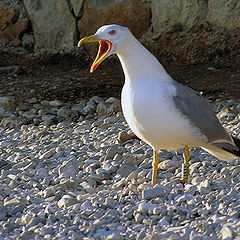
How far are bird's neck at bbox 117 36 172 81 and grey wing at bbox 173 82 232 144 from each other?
0.57 ft

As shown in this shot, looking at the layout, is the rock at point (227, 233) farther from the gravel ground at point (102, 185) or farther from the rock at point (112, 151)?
the rock at point (112, 151)

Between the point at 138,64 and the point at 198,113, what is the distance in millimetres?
570

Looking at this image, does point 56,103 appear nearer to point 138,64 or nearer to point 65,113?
point 65,113

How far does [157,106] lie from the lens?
3.98 m

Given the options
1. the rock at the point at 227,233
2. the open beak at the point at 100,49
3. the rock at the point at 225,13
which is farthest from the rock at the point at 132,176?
the rock at the point at 225,13

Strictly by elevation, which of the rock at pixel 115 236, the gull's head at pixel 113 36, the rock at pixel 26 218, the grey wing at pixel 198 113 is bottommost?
the rock at pixel 26 218

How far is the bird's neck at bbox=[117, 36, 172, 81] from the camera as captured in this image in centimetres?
417

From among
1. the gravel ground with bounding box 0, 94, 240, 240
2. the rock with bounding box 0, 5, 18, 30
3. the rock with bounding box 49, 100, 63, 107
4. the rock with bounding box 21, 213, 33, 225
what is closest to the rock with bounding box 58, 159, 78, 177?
the gravel ground with bounding box 0, 94, 240, 240

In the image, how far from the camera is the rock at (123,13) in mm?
8328

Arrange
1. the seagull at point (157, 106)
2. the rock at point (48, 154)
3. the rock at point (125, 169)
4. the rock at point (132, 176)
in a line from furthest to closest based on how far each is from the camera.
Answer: the rock at point (48, 154), the rock at point (125, 169), the rock at point (132, 176), the seagull at point (157, 106)

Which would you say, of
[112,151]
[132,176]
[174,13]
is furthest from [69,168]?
[174,13]

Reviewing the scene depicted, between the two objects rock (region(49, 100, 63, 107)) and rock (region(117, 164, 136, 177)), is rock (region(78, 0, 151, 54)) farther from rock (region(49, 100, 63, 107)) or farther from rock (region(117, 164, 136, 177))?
rock (region(117, 164, 136, 177))

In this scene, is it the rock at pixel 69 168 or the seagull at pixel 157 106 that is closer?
the seagull at pixel 157 106

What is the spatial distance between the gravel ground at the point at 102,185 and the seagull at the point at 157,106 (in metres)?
0.35
